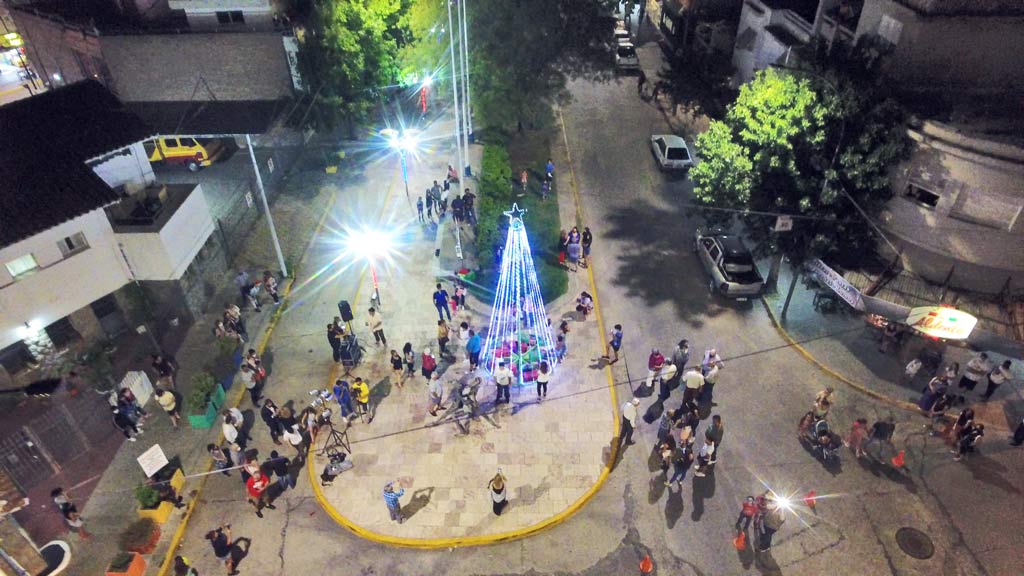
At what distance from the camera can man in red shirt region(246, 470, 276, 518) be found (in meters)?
15.1

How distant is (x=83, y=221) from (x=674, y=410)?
17.7 m

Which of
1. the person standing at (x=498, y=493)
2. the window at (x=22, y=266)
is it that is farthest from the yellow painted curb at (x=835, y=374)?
the window at (x=22, y=266)

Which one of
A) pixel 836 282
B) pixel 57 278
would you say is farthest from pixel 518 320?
pixel 57 278

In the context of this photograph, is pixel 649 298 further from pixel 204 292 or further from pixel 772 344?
pixel 204 292

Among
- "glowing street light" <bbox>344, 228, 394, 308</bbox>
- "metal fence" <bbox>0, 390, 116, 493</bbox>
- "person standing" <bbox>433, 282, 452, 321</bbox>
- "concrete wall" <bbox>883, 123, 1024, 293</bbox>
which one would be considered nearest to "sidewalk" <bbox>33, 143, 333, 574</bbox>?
"metal fence" <bbox>0, 390, 116, 493</bbox>

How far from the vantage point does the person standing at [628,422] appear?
54.2ft

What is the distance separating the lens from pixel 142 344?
2052cm

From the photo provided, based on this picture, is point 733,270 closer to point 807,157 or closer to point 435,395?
point 807,157

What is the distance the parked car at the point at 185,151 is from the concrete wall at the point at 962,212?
2871 cm

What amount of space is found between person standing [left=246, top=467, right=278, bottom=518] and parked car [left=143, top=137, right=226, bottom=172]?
1940 centimetres

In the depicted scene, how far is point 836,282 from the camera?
62.0ft

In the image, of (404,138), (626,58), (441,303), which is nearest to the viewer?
(441,303)

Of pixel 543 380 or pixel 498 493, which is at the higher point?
pixel 543 380

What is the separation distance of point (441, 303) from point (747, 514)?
439 inches
